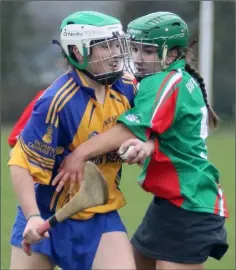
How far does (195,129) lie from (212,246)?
0.61m

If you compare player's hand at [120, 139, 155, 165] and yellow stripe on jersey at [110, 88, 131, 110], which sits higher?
yellow stripe on jersey at [110, 88, 131, 110]

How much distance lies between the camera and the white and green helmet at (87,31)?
14.1ft

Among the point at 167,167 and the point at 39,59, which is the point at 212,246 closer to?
the point at 167,167

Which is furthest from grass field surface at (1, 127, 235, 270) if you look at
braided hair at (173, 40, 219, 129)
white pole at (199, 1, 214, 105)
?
white pole at (199, 1, 214, 105)

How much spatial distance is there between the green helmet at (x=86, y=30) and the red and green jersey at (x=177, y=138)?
0.31 m

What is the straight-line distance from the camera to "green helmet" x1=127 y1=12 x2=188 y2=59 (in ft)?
15.0

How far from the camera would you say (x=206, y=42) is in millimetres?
19234

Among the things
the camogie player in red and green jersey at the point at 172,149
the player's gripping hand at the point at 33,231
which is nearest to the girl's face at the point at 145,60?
the camogie player in red and green jersey at the point at 172,149

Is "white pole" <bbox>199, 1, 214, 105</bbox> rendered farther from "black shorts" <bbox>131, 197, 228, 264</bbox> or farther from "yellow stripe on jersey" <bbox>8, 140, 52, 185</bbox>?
"yellow stripe on jersey" <bbox>8, 140, 52, 185</bbox>

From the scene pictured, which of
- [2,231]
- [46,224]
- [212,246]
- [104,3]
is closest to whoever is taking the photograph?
[46,224]

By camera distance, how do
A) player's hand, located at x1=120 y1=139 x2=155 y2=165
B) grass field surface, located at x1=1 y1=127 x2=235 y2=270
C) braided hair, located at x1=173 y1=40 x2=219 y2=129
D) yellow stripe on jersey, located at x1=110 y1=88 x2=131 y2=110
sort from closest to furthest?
player's hand, located at x1=120 y1=139 x2=155 y2=165 → yellow stripe on jersey, located at x1=110 y1=88 x2=131 y2=110 → braided hair, located at x1=173 y1=40 x2=219 y2=129 → grass field surface, located at x1=1 y1=127 x2=235 y2=270

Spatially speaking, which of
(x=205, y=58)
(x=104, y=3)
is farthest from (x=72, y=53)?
(x=205, y=58)

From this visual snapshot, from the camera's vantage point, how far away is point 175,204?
15.0 feet

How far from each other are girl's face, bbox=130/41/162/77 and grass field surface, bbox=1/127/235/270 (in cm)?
284
